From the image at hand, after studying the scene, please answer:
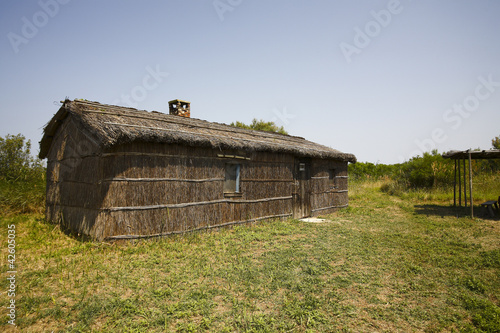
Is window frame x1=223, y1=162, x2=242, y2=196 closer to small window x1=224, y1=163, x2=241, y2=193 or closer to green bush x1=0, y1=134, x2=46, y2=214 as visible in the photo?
small window x1=224, y1=163, x2=241, y2=193

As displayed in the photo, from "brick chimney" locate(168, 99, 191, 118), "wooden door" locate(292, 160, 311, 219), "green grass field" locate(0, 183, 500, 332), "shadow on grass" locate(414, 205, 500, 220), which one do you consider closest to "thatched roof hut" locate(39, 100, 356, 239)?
"wooden door" locate(292, 160, 311, 219)

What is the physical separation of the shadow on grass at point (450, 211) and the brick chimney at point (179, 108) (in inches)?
448

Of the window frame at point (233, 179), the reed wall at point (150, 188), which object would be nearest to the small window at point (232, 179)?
the window frame at point (233, 179)

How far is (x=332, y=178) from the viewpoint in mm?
14211

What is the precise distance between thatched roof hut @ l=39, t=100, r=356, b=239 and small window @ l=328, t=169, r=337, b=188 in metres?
3.17

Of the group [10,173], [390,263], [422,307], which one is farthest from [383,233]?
[10,173]

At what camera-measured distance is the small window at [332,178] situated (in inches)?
546

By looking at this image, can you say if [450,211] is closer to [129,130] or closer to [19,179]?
[129,130]

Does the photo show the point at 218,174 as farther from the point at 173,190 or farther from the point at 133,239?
the point at 133,239

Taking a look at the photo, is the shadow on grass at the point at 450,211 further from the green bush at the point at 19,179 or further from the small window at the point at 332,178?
the green bush at the point at 19,179

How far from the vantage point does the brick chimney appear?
41.5 ft

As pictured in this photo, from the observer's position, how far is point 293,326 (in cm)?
378

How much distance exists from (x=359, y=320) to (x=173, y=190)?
5.41 metres

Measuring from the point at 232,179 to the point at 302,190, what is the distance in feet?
12.5
